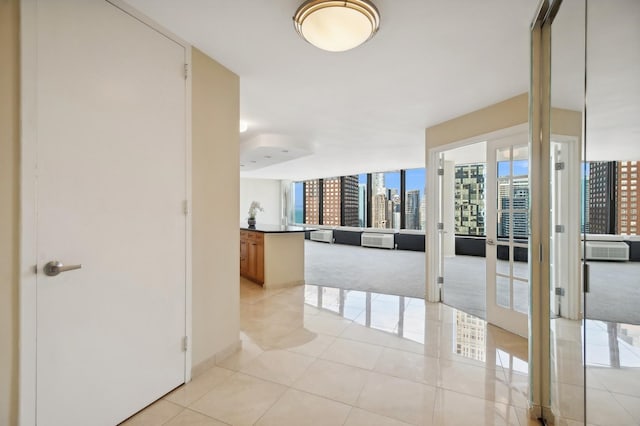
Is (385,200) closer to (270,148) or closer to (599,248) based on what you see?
(270,148)

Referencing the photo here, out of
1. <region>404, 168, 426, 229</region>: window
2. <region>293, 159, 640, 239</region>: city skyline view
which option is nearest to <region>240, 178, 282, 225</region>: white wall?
<region>293, 159, 640, 239</region>: city skyline view

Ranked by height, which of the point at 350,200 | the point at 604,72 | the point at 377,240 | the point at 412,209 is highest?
the point at 604,72

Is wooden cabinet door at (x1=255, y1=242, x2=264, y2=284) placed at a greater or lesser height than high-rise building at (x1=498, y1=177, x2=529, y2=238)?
lesser

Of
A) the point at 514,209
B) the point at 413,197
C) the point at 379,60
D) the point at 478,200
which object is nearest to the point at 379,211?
the point at 413,197

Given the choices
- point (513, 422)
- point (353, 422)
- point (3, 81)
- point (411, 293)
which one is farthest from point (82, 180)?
point (411, 293)

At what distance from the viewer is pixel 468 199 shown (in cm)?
810

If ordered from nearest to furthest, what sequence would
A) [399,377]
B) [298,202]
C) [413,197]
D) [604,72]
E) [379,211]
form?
[604,72], [399,377], [413,197], [379,211], [298,202]

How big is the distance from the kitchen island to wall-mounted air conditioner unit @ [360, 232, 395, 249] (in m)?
4.82

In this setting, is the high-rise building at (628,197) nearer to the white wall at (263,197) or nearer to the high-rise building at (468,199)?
the high-rise building at (468,199)

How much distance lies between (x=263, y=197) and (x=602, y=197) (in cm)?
1096

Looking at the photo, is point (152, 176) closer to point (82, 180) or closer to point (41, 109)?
point (82, 180)

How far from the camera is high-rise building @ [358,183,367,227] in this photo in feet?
34.4

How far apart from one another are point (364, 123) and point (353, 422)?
3.40 m

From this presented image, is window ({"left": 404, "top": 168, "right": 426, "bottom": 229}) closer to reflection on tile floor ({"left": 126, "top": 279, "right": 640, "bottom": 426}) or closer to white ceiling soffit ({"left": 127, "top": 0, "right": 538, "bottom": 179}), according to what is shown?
white ceiling soffit ({"left": 127, "top": 0, "right": 538, "bottom": 179})
